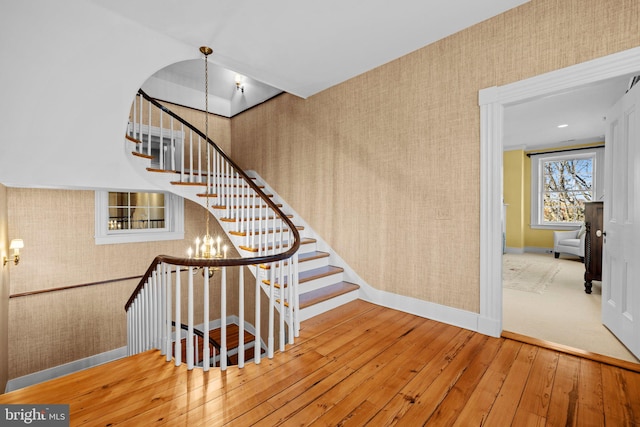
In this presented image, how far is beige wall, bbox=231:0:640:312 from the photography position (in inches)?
89.0

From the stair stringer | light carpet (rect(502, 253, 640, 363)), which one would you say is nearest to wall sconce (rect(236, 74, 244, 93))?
the stair stringer

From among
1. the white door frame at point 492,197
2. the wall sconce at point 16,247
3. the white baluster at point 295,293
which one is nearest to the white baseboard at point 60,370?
the wall sconce at point 16,247

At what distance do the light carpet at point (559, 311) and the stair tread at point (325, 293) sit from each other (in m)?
1.68

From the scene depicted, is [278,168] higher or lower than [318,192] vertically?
higher

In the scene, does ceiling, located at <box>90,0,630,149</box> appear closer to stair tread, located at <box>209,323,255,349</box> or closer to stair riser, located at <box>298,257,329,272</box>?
stair riser, located at <box>298,257,329,272</box>

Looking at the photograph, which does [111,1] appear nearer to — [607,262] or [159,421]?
[159,421]

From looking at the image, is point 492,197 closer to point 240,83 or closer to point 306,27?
point 306,27

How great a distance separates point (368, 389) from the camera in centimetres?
188

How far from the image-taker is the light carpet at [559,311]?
8.45 feet

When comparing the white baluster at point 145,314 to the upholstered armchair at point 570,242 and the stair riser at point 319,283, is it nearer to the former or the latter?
the stair riser at point 319,283

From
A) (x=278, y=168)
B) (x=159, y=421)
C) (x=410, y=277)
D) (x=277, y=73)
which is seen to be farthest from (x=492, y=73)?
(x=159, y=421)

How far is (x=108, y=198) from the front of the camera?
15.4 feet

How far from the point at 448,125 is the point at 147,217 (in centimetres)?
508

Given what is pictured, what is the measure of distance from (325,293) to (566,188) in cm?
743
